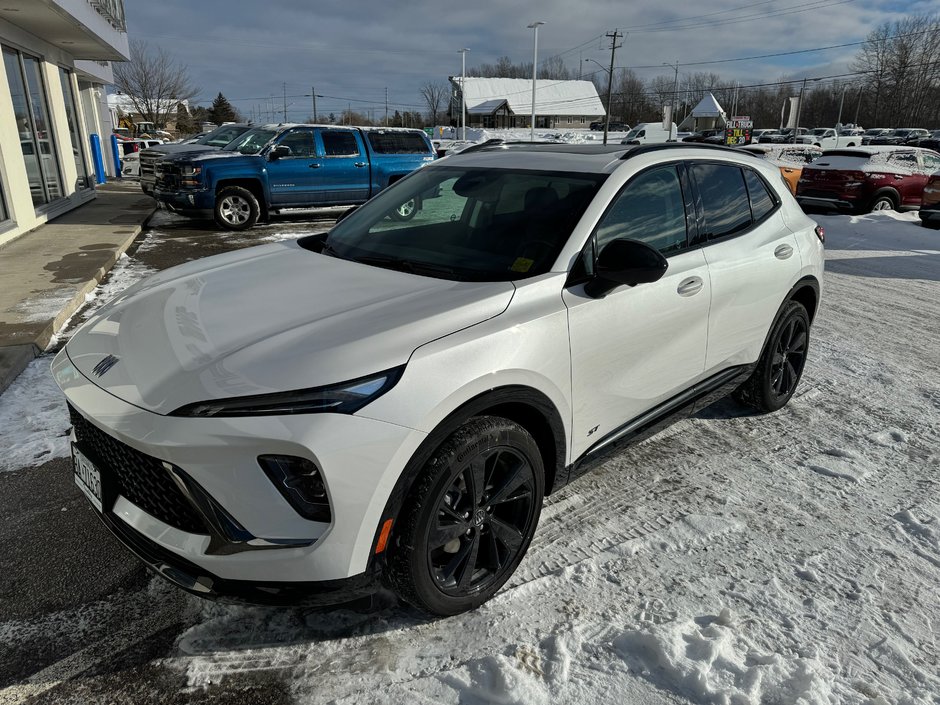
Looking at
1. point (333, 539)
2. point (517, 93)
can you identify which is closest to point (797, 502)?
point (333, 539)

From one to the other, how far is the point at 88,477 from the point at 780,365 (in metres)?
4.02

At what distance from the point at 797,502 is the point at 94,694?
10.4ft

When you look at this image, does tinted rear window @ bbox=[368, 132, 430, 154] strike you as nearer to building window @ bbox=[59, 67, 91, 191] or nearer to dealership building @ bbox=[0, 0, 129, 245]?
dealership building @ bbox=[0, 0, 129, 245]

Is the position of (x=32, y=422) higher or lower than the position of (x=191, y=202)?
lower

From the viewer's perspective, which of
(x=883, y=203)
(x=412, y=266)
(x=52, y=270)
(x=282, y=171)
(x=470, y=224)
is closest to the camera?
(x=412, y=266)

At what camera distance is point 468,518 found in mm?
2410

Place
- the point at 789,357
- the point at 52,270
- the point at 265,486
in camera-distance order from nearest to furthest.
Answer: the point at 265,486, the point at 789,357, the point at 52,270

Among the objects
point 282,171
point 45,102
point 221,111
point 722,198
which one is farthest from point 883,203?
point 221,111

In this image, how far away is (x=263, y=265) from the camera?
321 centimetres

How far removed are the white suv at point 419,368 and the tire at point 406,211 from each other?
0.17 ft

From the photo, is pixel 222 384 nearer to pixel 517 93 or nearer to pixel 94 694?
pixel 94 694

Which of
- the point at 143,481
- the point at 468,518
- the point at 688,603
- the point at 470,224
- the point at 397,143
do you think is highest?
the point at 397,143

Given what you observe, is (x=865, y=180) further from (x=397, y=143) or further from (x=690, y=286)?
(x=690, y=286)

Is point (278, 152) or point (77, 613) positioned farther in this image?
point (278, 152)
